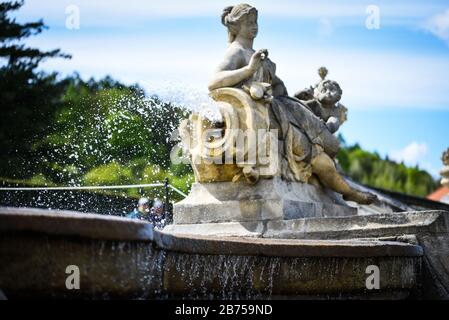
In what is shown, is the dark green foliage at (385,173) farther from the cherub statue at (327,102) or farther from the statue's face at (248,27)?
the statue's face at (248,27)

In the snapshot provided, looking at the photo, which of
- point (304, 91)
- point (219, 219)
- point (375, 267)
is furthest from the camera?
point (304, 91)

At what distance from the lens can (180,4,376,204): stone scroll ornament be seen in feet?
29.5

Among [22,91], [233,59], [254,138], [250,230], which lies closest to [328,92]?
[233,59]

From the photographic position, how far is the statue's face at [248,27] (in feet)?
31.8

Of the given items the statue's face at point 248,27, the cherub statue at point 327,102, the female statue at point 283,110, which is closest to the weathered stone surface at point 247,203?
the female statue at point 283,110

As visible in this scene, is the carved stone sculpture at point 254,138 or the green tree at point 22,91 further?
the green tree at point 22,91

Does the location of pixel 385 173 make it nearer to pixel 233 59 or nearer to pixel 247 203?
pixel 233 59

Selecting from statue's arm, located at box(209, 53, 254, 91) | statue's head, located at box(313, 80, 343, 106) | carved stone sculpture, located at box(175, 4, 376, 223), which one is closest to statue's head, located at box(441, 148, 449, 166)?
statue's head, located at box(313, 80, 343, 106)

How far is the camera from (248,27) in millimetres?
9688

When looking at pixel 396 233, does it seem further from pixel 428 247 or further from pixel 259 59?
pixel 259 59

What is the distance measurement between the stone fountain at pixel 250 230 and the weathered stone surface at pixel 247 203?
12 millimetres
